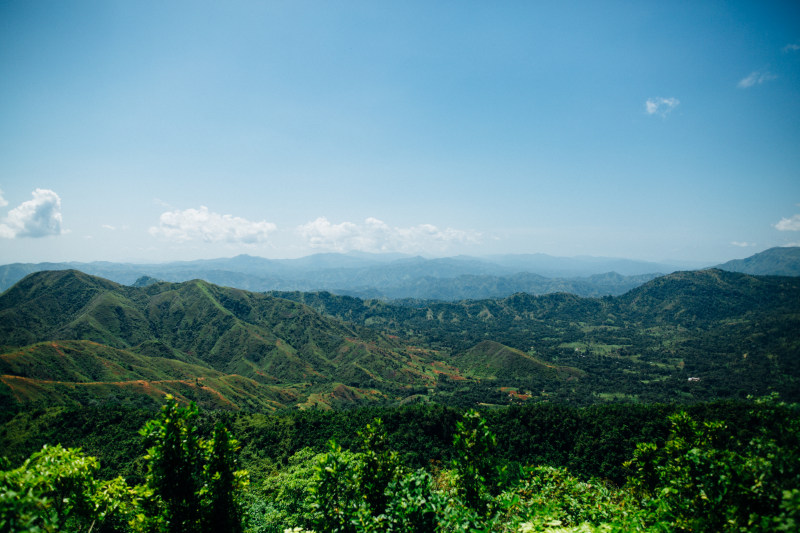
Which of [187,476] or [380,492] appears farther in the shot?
[380,492]

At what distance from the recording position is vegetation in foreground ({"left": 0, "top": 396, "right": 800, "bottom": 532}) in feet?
24.0

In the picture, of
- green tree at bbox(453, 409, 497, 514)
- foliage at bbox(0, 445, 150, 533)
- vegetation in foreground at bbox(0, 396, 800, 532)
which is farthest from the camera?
green tree at bbox(453, 409, 497, 514)

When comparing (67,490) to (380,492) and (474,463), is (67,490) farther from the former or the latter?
(474,463)

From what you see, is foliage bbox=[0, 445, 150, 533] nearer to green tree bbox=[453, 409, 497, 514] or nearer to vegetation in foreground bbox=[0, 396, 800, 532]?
vegetation in foreground bbox=[0, 396, 800, 532]

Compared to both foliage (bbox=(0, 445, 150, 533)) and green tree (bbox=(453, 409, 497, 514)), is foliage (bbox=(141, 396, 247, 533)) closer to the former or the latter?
foliage (bbox=(0, 445, 150, 533))

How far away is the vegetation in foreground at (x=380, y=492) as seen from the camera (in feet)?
24.0

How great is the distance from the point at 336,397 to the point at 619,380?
16711cm

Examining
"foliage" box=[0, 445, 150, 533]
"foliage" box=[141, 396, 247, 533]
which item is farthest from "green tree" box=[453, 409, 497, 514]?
"foliage" box=[0, 445, 150, 533]

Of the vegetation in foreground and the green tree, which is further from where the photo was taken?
the green tree

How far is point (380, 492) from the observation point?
43.5 feet

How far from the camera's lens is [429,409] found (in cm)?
8600

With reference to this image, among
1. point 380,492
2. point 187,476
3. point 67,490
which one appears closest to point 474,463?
point 380,492

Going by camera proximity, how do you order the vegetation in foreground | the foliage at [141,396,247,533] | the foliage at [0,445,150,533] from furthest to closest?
the foliage at [141,396,247,533] → the foliage at [0,445,150,533] → the vegetation in foreground

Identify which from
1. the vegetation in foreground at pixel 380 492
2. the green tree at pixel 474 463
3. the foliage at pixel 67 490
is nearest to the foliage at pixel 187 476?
the vegetation in foreground at pixel 380 492
